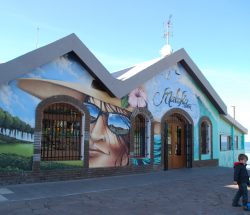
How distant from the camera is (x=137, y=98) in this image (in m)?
13.7

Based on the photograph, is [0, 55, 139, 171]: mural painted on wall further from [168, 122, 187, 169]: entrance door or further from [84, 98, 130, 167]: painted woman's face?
[168, 122, 187, 169]: entrance door

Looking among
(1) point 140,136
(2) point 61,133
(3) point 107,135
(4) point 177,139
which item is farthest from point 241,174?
(4) point 177,139

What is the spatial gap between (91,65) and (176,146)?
6496 millimetres

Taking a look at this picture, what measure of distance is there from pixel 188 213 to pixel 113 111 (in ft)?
20.3

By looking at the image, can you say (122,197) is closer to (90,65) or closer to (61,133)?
(61,133)

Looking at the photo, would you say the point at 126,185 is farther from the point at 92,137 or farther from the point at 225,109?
the point at 225,109

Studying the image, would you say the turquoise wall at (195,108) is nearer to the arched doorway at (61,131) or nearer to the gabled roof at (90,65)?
the gabled roof at (90,65)

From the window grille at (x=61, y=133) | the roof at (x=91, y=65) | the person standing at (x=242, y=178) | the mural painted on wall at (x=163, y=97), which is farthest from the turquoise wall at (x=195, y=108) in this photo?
the person standing at (x=242, y=178)

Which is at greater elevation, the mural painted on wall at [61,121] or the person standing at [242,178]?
the mural painted on wall at [61,121]

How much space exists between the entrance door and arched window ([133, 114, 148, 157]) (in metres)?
1.74

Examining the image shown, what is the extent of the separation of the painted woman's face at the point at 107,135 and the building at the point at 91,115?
36 mm

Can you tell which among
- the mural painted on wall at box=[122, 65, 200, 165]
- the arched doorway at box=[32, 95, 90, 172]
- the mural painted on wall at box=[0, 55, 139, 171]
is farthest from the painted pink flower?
the arched doorway at box=[32, 95, 90, 172]

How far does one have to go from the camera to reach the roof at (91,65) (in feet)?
32.6

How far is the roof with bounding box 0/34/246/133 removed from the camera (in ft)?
32.6
